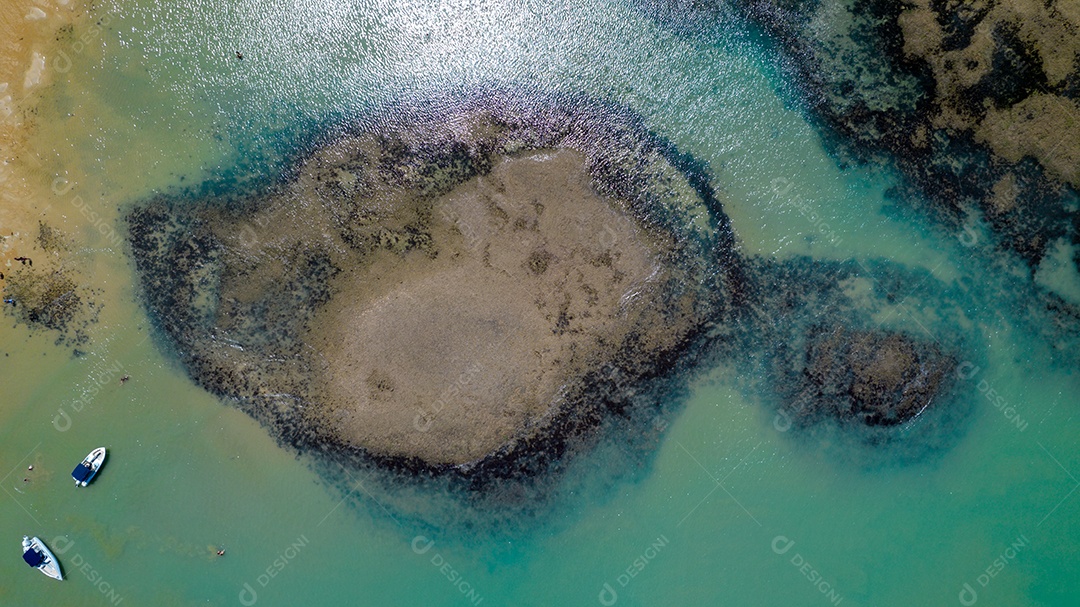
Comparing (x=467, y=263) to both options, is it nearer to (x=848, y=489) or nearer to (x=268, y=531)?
(x=268, y=531)

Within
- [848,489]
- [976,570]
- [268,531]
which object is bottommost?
[976,570]

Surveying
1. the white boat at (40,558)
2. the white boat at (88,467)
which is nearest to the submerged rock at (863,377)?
the white boat at (88,467)

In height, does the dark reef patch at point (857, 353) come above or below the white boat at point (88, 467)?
below

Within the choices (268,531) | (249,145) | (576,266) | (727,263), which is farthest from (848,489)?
(249,145)

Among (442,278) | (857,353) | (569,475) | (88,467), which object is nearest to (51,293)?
(88,467)

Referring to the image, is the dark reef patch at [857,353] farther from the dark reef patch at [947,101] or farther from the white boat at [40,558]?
the white boat at [40,558]

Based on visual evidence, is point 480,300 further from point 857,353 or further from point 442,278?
point 857,353
